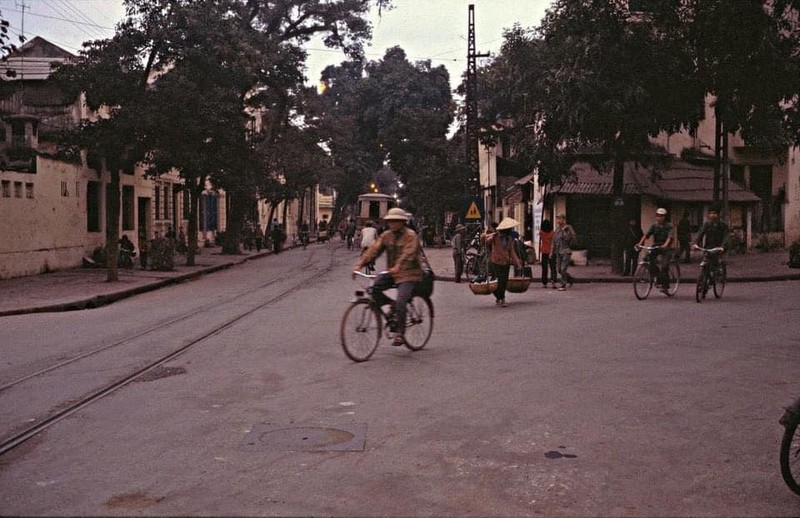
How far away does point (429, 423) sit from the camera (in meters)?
7.40

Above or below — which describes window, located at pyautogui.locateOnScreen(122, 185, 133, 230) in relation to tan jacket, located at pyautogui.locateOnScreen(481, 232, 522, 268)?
above

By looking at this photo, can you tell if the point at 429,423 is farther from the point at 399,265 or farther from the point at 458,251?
the point at 458,251

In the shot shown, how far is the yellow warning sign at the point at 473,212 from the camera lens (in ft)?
98.7

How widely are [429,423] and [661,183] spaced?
28.7m

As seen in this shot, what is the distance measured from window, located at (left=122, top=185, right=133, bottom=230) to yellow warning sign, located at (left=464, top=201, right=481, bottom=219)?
52.5 ft

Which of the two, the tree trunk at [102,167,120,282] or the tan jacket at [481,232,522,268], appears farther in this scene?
the tree trunk at [102,167,120,282]

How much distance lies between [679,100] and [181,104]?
14.4 metres

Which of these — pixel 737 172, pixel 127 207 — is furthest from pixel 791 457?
pixel 737 172

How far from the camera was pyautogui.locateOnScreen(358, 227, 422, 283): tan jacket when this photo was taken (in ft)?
36.9

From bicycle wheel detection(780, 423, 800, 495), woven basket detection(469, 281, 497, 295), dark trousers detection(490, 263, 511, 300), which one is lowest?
bicycle wheel detection(780, 423, 800, 495)

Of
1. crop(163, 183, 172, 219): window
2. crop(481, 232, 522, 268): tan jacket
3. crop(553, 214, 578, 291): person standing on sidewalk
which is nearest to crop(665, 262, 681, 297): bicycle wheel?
crop(553, 214, 578, 291): person standing on sidewalk

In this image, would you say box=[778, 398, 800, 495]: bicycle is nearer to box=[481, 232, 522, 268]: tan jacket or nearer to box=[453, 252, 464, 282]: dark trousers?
box=[481, 232, 522, 268]: tan jacket

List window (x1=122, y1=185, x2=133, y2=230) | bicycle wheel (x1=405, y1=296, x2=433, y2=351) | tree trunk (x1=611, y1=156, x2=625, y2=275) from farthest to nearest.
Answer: window (x1=122, y1=185, x2=133, y2=230), tree trunk (x1=611, y1=156, x2=625, y2=275), bicycle wheel (x1=405, y1=296, x2=433, y2=351)

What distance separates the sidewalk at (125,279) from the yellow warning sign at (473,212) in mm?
1954
